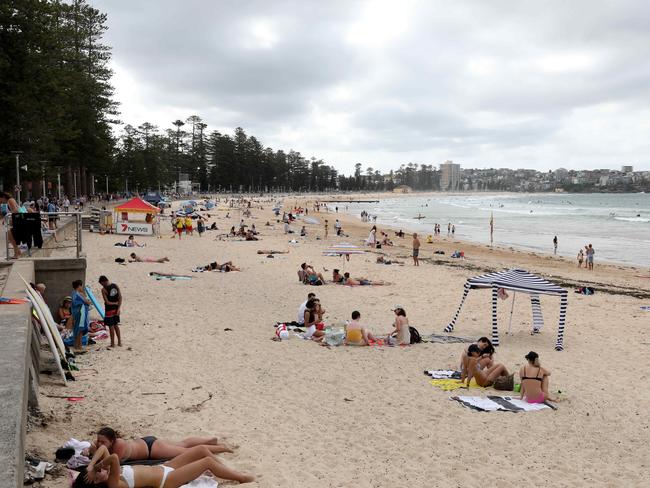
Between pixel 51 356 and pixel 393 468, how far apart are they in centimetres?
525

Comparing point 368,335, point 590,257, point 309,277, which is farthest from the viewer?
point 590,257

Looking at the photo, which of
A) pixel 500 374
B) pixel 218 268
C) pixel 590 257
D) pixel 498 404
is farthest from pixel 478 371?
pixel 590 257

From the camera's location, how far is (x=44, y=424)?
5.82 metres

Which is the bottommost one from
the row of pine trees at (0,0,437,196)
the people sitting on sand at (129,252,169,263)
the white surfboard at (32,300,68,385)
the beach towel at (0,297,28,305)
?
the people sitting on sand at (129,252,169,263)

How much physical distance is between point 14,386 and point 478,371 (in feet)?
20.8

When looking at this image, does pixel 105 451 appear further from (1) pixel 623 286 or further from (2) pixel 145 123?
(2) pixel 145 123

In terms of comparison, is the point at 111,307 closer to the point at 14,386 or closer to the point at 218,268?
the point at 14,386

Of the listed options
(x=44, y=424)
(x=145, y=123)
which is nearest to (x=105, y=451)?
(x=44, y=424)

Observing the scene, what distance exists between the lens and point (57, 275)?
10.7 m

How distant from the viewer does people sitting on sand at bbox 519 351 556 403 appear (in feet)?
25.3

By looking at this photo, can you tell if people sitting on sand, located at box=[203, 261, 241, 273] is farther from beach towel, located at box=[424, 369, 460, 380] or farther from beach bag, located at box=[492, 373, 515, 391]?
beach bag, located at box=[492, 373, 515, 391]

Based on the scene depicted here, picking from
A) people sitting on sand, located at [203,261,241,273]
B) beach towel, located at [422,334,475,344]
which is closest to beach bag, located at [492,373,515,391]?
beach towel, located at [422,334,475,344]

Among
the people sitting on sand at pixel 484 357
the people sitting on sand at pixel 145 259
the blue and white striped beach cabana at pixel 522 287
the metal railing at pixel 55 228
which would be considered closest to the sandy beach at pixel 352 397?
the blue and white striped beach cabana at pixel 522 287

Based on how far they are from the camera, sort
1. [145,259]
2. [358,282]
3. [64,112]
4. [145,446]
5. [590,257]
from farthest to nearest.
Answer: [64,112], [590,257], [145,259], [358,282], [145,446]
